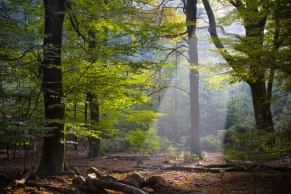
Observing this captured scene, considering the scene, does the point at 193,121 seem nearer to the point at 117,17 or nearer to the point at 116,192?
the point at 117,17

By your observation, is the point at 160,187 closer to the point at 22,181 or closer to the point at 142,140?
the point at 22,181

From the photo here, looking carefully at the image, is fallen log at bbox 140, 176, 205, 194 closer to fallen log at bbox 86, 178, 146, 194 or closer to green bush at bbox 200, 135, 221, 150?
fallen log at bbox 86, 178, 146, 194

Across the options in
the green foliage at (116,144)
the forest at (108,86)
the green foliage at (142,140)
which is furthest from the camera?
the green foliage at (116,144)

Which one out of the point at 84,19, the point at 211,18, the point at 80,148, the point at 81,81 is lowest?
the point at 80,148

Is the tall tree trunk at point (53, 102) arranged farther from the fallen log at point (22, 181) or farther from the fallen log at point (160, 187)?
the fallen log at point (160, 187)

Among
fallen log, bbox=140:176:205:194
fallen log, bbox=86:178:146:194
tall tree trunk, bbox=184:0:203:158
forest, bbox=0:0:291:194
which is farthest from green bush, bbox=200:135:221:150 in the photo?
fallen log, bbox=86:178:146:194

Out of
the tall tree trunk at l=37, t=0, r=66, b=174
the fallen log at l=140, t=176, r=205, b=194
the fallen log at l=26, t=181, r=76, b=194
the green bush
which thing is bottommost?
the green bush

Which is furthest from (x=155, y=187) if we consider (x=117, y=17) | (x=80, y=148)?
(x=80, y=148)

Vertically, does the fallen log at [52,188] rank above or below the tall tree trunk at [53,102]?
below

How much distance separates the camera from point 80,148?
823 inches

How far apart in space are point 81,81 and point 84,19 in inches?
80.8

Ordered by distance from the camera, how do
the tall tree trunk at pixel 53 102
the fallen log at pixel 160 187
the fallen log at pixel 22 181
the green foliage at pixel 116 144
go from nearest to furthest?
the fallen log at pixel 22 181
the fallen log at pixel 160 187
the tall tree trunk at pixel 53 102
the green foliage at pixel 116 144

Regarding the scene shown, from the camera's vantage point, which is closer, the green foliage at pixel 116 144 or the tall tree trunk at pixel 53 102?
the tall tree trunk at pixel 53 102

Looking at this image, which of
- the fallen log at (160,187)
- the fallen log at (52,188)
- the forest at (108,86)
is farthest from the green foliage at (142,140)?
the fallen log at (52,188)
